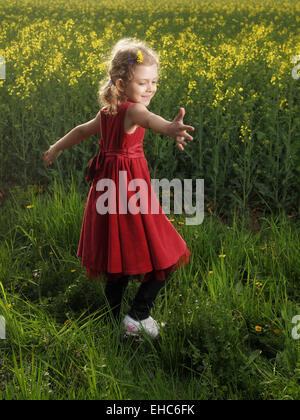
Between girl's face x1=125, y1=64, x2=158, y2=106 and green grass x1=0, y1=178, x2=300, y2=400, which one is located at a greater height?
girl's face x1=125, y1=64, x2=158, y2=106

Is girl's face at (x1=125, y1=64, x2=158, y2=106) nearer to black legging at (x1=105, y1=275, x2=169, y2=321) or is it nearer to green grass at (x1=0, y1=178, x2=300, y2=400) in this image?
black legging at (x1=105, y1=275, x2=169, y2=321)

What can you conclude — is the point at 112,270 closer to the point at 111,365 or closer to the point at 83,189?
the point at 111,365

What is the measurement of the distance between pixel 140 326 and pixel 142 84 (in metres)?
1.06

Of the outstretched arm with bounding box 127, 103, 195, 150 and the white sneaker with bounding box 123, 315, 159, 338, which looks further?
the white sneaker with bounding box 123, 315, 159, 338

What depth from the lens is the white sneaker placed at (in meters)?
2.54

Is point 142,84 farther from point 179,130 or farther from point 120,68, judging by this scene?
point 179,130

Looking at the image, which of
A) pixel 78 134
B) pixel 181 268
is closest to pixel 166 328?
pixel 181 268

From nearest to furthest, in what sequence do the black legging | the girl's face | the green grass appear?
the green grass
the girl's face
the black legging

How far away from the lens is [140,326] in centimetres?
254

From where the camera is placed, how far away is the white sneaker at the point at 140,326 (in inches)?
100

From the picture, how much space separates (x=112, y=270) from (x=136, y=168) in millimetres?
445

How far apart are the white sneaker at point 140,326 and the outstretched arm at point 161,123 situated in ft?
2.84

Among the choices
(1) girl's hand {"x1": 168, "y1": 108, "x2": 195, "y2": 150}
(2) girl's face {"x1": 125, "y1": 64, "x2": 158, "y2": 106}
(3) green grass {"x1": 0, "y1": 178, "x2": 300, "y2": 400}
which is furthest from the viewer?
(2) girl's face {"x1": 125, "y1": 64, "x2": 158, "y2": 106}

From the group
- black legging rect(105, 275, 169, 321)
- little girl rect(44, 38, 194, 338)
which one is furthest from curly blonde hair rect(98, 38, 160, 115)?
black legging rect(105, 275, 169, 321)
